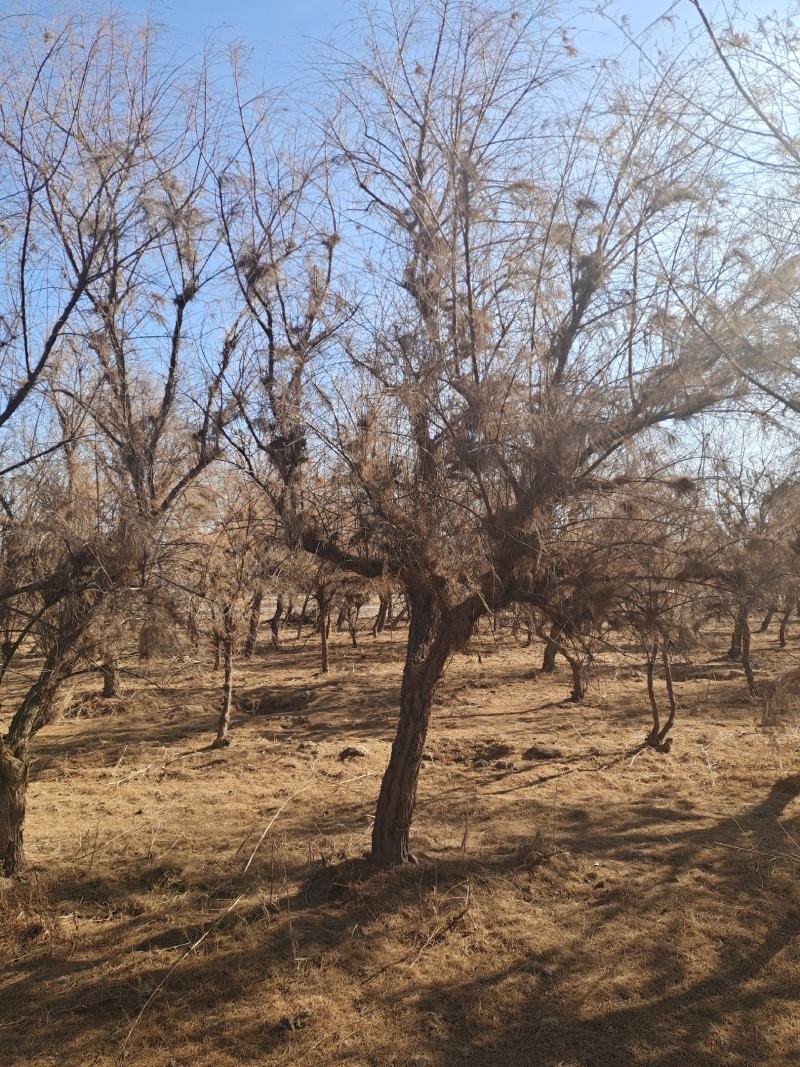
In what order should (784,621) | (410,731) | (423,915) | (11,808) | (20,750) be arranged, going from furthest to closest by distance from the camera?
(784,621)
(20,750)
(11,808)
(410,731)
(423,915)

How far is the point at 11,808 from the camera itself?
6.59 metres

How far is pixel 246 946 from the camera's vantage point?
572 centimetres

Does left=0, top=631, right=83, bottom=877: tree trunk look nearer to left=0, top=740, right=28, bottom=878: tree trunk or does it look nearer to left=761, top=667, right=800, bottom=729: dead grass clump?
left=0, top=740, right=28, bottom=878: tree trunk

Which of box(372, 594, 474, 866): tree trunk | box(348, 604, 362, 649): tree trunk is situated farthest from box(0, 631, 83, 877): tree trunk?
box(348, 604, 362, 649): tree trunk

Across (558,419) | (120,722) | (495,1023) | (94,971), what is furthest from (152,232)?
(120,722)

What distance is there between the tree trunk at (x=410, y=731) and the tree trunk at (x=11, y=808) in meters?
3.05

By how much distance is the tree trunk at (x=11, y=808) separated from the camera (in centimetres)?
652

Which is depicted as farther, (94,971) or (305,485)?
(305,485)

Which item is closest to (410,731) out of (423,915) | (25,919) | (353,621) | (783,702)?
(423,915)

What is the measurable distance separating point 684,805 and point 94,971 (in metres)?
6.42

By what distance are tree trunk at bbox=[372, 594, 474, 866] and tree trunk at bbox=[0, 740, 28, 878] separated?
3052 mm

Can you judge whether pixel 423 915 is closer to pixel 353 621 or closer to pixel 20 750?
pixel 20 750

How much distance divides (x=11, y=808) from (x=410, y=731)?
11.3 ft

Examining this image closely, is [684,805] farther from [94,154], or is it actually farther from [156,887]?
[94,154]
